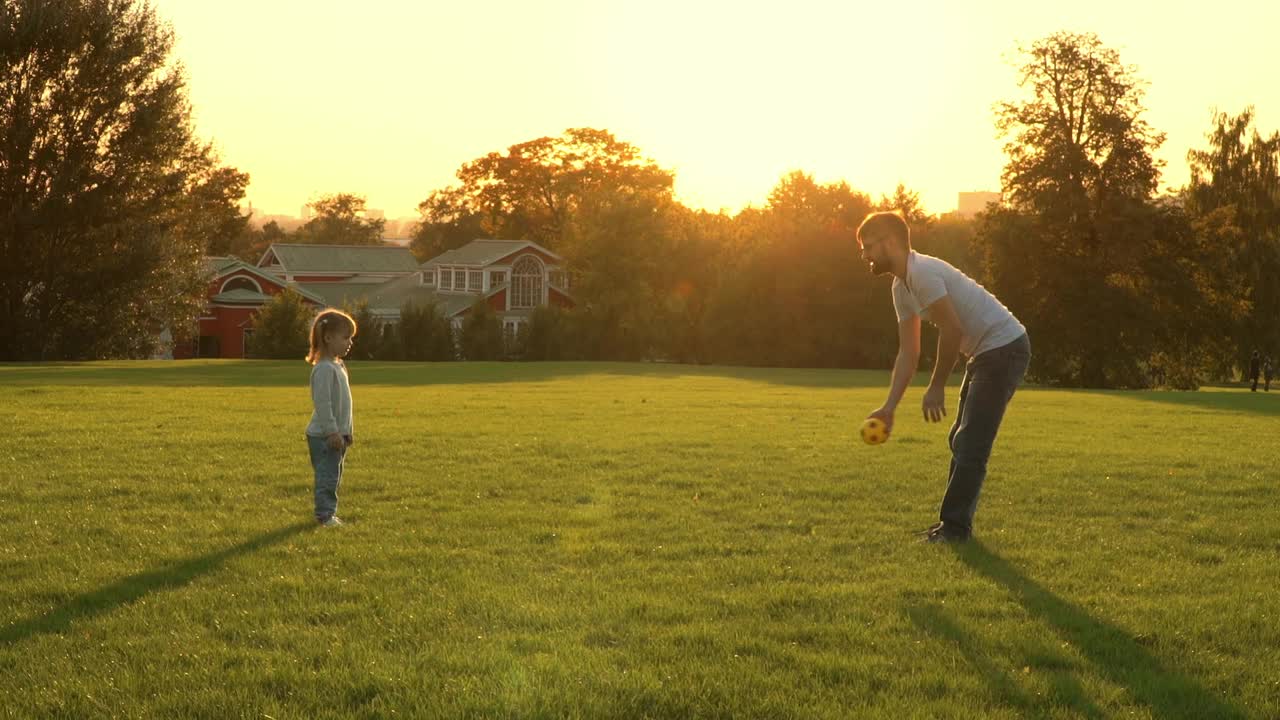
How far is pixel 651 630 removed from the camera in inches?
240

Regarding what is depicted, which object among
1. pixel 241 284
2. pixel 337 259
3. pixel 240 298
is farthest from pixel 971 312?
pixel 337 259

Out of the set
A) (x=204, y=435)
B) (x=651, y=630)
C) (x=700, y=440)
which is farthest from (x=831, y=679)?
(x=204, y=435)

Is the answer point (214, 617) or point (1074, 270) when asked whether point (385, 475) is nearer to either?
point (214, 617)

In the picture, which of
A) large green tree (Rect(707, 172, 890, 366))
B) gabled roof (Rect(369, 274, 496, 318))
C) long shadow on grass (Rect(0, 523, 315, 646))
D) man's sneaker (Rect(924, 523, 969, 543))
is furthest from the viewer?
gabled roof (Rect(369, 274, 496, 318))

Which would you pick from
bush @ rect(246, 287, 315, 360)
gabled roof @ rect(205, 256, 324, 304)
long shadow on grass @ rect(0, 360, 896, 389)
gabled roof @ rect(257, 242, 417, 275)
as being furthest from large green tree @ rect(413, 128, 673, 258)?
long shadow on grass @ rect(0, 360, 896, 389)

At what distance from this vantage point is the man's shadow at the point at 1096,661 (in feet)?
16.7

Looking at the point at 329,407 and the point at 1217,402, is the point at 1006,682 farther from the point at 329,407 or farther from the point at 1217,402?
the point at 1217,402

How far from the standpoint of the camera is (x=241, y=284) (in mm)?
82625

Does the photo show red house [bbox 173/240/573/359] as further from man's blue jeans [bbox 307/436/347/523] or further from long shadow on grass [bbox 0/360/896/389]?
man's blue jeans [bbox 307/436/347/523]

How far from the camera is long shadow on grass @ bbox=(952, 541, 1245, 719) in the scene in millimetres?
5102

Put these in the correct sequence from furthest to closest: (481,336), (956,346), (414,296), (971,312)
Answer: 1. (414,296)
2. (481,336)
3. (971,312)
4. (956,346)

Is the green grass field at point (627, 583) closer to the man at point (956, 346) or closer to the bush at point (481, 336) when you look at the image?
the man at point (956, 346)

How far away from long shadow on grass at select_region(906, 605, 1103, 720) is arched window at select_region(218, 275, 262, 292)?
81721 mm

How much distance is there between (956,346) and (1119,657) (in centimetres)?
303
